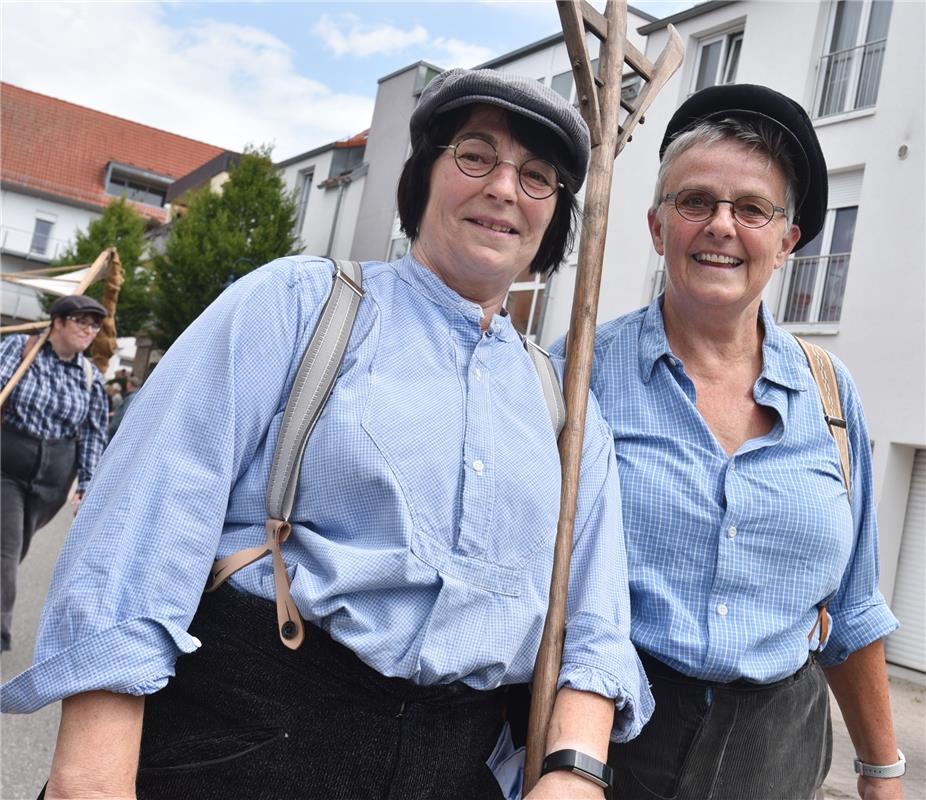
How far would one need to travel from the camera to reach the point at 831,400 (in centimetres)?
269

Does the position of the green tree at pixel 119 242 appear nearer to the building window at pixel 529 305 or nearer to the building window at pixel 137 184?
the building window at pixel 137 184

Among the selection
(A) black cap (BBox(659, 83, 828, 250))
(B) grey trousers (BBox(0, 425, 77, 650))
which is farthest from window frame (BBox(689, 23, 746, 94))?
(A) black cap (BBox(659, 83, 828, 250))

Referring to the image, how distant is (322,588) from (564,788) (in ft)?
1.92

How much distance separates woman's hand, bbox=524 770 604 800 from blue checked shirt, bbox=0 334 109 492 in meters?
5.05

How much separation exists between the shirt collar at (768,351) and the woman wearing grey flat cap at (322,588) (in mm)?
668

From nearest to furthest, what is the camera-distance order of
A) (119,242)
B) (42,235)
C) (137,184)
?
(119,242), (42,235), (137,184)

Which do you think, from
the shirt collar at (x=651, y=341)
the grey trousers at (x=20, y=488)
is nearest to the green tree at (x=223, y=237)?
the grey trousers at (x=20, y=488)

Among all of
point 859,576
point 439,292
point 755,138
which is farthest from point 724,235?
point 859,576

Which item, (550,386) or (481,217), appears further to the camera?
(550,386)

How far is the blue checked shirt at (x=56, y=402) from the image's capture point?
6227 mm

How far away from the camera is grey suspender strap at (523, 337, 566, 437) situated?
2.24m

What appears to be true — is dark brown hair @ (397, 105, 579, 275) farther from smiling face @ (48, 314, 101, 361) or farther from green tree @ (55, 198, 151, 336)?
green tree @ (55, 198, 151, 336)

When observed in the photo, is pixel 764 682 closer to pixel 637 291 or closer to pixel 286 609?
pixel 286 609

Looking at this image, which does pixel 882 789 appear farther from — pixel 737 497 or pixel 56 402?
pixel 56 402
